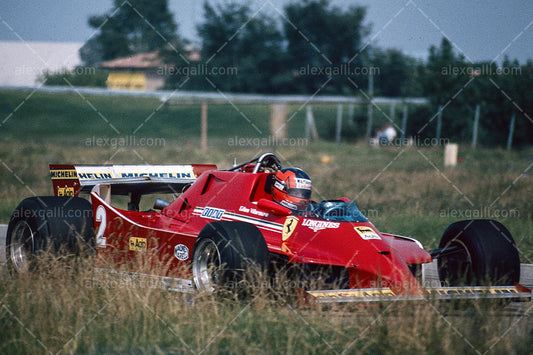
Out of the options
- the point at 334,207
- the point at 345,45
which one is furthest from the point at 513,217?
the point at 345,45

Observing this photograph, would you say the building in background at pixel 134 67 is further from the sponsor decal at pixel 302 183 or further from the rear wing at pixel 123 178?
the sponsor decal at pixel 302 183

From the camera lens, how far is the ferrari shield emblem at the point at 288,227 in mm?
6605

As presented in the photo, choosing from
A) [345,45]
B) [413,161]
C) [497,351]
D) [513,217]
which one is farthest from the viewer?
[345,45]

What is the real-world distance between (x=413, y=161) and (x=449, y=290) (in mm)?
19899

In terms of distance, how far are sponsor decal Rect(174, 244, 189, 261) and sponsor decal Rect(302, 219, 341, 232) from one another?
128 centimetres

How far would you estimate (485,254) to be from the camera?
6.74 m

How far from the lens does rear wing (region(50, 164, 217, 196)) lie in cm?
883

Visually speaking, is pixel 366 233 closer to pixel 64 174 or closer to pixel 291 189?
pixel 291 189

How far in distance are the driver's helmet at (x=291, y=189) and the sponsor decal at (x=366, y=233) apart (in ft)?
2.65

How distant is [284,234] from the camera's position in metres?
6.63

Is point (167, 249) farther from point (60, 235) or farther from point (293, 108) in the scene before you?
point (293, 108)

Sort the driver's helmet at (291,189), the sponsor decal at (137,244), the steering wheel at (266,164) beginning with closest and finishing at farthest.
Result: the driver's helmet at (291,189) → the sponsor decal at (137,244) → the steering wheel at (266,164)

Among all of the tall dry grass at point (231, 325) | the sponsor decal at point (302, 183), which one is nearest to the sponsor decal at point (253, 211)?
the sponsor decal at point (302, 183)

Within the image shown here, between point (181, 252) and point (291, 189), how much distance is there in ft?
4.36
